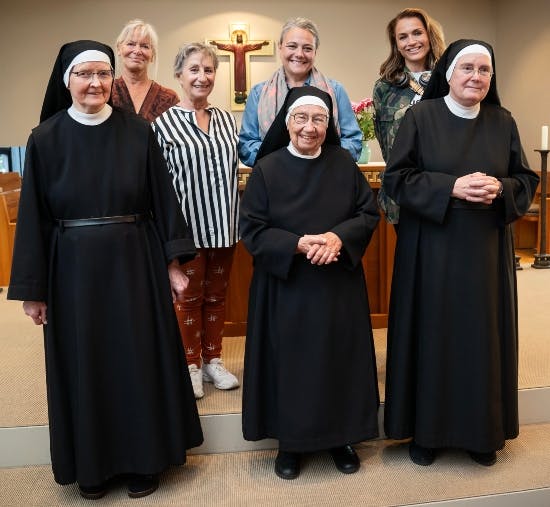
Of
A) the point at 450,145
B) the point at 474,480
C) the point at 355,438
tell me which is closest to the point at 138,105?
the point at 450,145

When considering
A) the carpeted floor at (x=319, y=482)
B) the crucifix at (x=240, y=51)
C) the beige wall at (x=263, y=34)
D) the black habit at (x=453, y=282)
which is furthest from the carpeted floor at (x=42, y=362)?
the crucifix at (x=240, y=51)

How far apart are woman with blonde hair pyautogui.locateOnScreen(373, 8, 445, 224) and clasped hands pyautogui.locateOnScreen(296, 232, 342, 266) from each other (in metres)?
0.82

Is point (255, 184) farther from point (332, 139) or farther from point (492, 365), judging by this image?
point (492, 365)

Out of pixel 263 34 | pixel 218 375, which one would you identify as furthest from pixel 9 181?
pixel 218 375

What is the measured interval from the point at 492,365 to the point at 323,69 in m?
6.32

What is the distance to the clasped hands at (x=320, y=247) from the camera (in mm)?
2389

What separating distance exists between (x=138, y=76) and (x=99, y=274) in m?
1.29

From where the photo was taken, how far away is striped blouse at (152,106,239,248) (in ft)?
9.45

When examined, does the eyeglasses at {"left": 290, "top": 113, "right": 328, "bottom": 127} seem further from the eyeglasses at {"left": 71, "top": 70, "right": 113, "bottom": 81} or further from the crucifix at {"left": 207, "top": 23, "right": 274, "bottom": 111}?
the crucifix at {"left": 207, "top": 23, "right": 274, "bottom": 111}

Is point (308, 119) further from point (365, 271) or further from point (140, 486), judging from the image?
point (365, 271)

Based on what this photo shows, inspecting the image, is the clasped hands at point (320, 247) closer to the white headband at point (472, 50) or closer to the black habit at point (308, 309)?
the black habit at point (308, 309)

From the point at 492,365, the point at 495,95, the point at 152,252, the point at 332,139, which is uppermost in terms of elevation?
the point at 495,95

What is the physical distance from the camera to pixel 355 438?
261cm

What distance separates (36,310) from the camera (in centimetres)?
235
